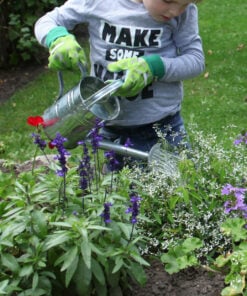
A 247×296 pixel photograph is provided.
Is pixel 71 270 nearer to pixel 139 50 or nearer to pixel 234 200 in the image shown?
pixel 234 200

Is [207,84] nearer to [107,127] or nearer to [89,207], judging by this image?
[107,127]

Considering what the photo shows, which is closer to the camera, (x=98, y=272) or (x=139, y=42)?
(x=98, y=272)

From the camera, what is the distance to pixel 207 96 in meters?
5.93

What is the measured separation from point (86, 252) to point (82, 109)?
90cm

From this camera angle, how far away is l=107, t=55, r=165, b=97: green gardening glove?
2.61m

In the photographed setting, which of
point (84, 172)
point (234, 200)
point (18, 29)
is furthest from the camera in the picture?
point (18, 29)

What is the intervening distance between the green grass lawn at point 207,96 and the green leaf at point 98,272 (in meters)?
2.46

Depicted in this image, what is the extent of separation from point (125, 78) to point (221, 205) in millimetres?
665

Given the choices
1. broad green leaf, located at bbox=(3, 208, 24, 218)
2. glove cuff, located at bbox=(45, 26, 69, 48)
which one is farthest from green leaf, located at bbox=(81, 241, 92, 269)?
glove cuff, located at bbox=(45, 26, 69, 48)

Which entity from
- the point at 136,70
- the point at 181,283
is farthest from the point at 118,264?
the point at 136,70

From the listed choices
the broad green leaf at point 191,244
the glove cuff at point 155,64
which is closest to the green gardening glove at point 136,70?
the glove cuff at point 155,64

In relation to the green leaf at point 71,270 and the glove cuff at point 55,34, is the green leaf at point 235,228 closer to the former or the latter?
the green leaf at point 71,270

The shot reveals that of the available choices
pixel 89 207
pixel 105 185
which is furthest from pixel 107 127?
pixel 89 207

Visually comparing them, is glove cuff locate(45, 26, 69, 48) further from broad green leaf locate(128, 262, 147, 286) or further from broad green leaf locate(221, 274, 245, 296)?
broad green leaf locate(221, 274, 245, 296)
